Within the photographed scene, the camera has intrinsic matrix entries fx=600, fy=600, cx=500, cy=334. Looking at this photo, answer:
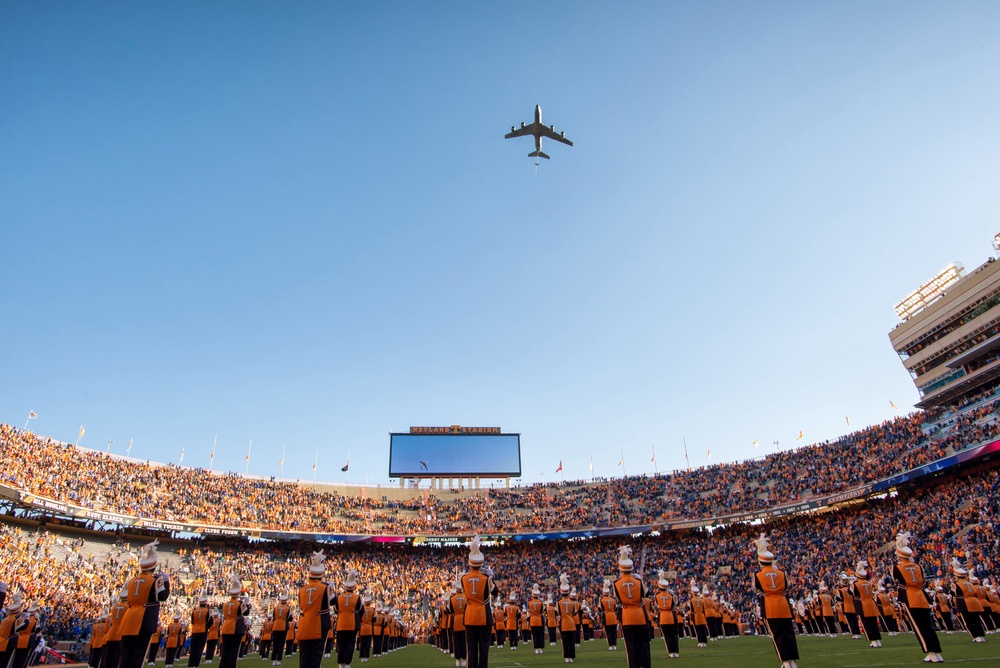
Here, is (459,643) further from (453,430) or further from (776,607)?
(453,430)

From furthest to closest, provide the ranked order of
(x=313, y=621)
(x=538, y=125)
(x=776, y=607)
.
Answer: (x=538, y=125) < (x=313, y=621) < (x=776, y=607)

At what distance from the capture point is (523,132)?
41.2 meters

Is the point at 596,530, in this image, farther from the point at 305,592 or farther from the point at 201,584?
the point at 305,592

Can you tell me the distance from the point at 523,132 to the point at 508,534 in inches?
1294

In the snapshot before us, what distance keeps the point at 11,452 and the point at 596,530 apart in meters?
42.0

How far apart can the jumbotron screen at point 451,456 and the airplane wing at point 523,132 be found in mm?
30412

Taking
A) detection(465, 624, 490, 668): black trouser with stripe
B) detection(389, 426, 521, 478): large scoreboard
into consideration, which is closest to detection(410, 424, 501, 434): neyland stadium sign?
detection(389, 426, 521, 478): large scoreboard

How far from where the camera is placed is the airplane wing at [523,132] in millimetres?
40969

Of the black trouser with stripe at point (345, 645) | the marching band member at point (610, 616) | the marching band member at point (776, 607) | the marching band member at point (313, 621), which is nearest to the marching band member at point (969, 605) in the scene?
the marching band member at point (776, 607)

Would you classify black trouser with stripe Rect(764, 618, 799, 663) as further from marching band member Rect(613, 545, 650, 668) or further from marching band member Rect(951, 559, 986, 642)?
marching band member Rect(951, 559, 986, 642)

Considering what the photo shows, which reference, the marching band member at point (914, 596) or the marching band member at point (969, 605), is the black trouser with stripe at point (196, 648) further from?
the marching band member at point (969, 605)

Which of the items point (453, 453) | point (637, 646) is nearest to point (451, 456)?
point (453, 453)

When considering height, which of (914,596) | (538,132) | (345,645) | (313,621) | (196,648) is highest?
(538,132)

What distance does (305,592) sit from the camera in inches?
447
